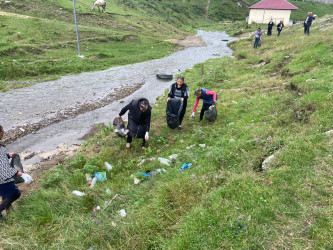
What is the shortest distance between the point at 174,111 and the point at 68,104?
6773mm

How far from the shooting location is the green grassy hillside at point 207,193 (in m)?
3.13

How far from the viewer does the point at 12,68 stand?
47.2 feet

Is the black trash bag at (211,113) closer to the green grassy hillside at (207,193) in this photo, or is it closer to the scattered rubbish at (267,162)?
the green grassy hillside at (207,193)

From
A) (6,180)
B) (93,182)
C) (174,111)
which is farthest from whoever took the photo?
(174,111)

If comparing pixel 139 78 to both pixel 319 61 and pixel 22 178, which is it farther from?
pixel 22 178

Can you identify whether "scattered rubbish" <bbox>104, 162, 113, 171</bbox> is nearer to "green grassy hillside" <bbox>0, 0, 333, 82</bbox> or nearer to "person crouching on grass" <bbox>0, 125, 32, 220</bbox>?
"person crouching on grass" <bbox>0, 125, 32, 220</bbox>

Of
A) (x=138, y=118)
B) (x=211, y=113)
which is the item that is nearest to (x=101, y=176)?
Result: (x=138, y=118)

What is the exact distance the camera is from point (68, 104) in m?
11.3

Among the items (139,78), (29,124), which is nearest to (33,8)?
(139,78)

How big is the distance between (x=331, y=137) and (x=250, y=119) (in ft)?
8.39

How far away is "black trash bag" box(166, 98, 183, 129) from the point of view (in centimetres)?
707

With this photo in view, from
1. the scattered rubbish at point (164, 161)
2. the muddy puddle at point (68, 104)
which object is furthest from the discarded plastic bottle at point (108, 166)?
the muddy puddle at point (68, 104)

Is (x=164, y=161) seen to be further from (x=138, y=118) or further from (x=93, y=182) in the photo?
(x=93, y=182)

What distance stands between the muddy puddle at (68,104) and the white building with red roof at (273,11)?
4271 cm
